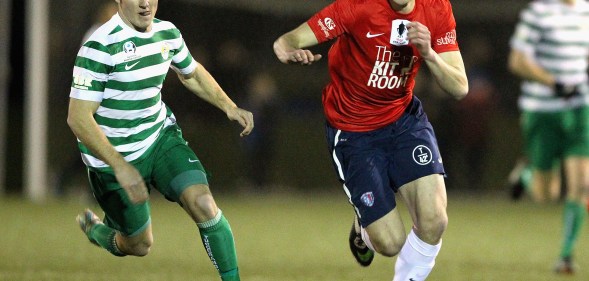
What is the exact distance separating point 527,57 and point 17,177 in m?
9.84

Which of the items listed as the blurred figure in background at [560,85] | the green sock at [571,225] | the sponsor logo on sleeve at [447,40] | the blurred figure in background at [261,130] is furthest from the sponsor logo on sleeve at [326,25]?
the blurred figure in background at [261,130]

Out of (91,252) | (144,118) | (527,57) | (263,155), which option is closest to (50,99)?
(263,155)

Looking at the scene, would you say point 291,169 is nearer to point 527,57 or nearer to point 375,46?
point 527,57

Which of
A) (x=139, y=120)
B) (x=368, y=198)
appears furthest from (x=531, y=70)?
(x=139, y=120)

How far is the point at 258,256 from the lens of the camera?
10.4 meters

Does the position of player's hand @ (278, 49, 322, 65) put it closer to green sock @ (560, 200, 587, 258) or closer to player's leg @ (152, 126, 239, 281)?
player's leg @ (152, 126, 239, 281)

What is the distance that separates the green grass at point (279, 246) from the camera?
30.0ft

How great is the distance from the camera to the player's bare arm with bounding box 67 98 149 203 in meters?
6.49

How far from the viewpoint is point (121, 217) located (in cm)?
779

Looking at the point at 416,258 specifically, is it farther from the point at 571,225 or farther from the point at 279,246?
the point at 279,246

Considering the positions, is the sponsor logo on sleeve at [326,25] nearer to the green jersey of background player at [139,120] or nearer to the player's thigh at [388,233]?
the green jersey of background player at [139,120]

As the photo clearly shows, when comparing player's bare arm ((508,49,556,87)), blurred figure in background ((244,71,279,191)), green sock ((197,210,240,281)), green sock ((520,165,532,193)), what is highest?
player's bare arm ((508,49,556,87))

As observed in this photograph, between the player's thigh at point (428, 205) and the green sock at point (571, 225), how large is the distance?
8.39 ft

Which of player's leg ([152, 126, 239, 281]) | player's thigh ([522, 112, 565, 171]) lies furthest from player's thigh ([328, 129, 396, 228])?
player's thigh ([522, 112, 565, 171])
